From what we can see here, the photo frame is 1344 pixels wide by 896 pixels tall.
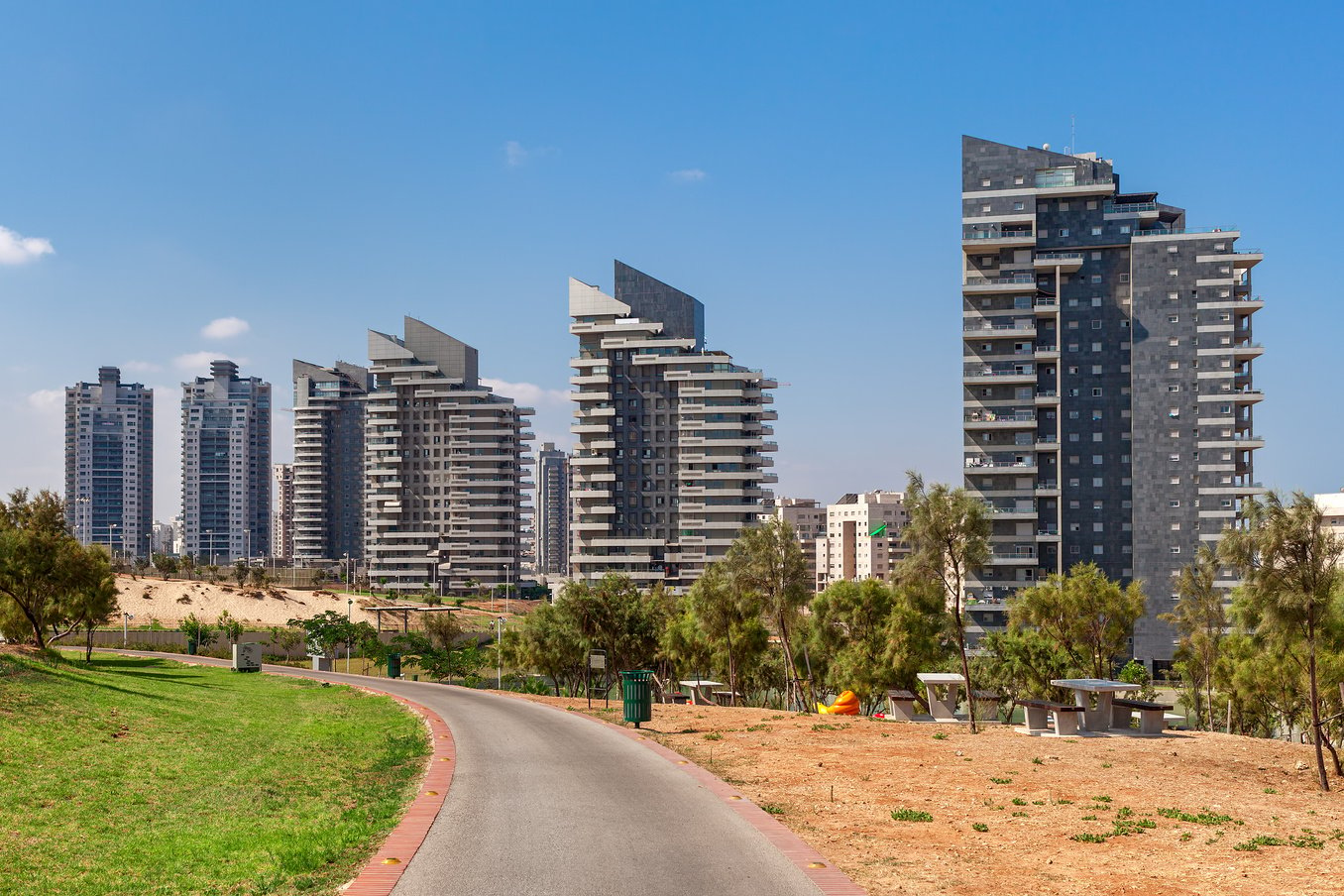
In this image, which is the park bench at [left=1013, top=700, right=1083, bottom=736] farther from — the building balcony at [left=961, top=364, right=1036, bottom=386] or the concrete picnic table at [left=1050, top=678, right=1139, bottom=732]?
the building balcony at [left=961, top=364, right=1036, bottom=386]

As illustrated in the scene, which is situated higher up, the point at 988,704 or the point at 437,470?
the point at 437,470

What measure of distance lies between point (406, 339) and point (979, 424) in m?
103

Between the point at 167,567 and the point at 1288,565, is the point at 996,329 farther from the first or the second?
the point at 167,567

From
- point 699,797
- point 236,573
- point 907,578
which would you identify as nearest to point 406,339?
point 236,573

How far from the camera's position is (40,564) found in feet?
143

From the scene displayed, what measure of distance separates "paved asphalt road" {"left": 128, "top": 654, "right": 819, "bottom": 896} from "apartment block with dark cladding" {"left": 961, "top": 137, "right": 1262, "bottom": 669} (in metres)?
78.9

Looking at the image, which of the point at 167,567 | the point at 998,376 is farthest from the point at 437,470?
the point at 998,376

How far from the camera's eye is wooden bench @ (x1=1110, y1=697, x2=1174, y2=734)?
31.3m

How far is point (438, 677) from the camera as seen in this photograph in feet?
209

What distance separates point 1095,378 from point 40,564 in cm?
8641

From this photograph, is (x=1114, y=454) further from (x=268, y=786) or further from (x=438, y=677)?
(x=268, y=786)

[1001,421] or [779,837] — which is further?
[1001,421]

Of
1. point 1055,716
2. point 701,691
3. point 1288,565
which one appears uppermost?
point 1288,565

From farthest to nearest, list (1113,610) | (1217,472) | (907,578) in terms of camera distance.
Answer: (1217,472), (1113,610), (907,578)
